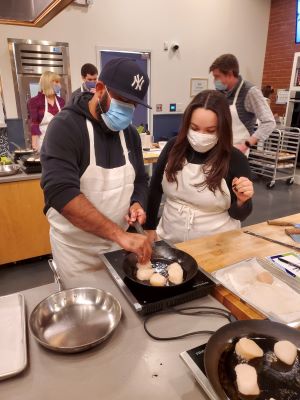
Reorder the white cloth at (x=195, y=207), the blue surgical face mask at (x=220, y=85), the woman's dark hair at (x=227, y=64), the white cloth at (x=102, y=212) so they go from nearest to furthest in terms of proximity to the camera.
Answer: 1. the white cloth at (x=102, y=212)
2. the white cloth at (x=195, y=207)
3. the woman's dark hair at (x=227, y=64)
4. the blue surgical face mask at (x=220, y=85)

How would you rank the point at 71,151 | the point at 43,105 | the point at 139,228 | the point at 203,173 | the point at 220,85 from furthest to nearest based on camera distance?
1. the point at 43,105
2. the point at 220,85
3. the point at 203,173
4. the point at 139,228
5. the point at 71,151

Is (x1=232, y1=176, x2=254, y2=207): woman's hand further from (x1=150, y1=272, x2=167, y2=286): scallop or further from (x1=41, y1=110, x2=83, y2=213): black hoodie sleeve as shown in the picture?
(x1=41, y1=110, x2=83, y2=213): black hoodie sleeve

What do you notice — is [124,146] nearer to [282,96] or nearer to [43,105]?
[43,105]

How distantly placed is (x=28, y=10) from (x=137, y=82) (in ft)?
1.72

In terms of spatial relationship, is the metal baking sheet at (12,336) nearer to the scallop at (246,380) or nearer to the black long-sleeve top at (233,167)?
the scallop at (246,380)

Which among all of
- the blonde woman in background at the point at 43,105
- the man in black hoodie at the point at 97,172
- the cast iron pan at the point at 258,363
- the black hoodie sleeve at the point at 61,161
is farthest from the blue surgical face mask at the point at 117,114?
the blonde woman in background at the point at 43,105

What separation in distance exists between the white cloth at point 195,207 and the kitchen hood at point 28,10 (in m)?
0.89

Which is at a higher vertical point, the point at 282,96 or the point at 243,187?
the point at 282,96

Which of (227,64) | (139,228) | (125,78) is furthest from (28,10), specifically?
(227,64)

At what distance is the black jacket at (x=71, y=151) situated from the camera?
1158 millimetres

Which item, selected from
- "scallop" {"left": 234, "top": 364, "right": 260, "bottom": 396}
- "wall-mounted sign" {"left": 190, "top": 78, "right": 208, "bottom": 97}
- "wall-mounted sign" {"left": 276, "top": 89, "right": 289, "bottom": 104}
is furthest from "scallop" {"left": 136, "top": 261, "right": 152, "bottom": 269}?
"wall-mounted sign" {"left": 276, "top": 89, "right": 289, "bottom": 104}

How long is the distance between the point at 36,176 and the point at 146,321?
2.07m

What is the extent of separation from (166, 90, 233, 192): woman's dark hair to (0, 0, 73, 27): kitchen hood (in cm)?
70

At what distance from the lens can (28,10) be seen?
1.21 m
